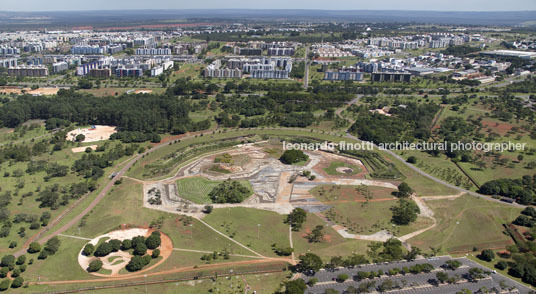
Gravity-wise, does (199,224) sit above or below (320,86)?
below

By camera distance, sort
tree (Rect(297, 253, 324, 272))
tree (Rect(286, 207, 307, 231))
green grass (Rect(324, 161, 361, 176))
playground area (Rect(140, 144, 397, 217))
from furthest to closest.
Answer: green grass (Rect(324, 161, 361, 176)) < playground area (Rect(140, 144, 397, 217)) < tree (Rect(286, 207, 307, 231)) < tree (Rect(297, 253, 324, 272))

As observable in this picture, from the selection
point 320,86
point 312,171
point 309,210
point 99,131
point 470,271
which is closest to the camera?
point 470,271

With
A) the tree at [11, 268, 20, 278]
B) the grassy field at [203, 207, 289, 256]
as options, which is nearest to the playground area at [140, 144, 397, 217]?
the grassy field at [203, 207, 289, 256]

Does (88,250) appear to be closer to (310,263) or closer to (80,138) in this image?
(310,263)

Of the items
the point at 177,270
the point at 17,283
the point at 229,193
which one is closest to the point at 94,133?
the point at 229,193

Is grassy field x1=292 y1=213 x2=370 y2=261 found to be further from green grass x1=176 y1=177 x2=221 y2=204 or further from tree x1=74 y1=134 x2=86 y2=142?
tree x1=74 y1=134 x2=86 y2=142

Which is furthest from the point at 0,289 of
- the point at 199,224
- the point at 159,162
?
the point at 159,162

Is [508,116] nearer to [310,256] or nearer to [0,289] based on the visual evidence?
[310,256]
